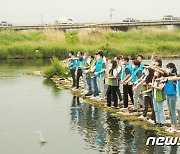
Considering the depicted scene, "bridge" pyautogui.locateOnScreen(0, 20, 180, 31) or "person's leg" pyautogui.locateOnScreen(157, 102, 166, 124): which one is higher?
"bridge" pyautogui.locateOnScreen(0, 20, 180, 31)

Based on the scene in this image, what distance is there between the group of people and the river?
0.67 metres

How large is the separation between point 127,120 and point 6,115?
3857mm

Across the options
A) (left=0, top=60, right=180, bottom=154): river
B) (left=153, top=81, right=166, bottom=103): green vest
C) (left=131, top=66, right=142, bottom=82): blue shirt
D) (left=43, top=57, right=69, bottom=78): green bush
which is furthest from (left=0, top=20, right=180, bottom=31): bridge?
(left=153, top=81, right=166, bottom=103): green vest

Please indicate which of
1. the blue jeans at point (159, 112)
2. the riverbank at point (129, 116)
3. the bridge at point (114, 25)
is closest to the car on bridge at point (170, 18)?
the bridge at point (114, 25)

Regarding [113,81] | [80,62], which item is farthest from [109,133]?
[80,62]

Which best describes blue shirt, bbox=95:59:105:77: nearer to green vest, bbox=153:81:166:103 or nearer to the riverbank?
the riverbank

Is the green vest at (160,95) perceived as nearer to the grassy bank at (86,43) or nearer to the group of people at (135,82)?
the group of people at (135,82)

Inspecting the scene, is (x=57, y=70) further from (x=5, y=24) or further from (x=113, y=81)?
(x=5, y=24)

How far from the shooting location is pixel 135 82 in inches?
487

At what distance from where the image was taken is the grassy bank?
40.7 metres

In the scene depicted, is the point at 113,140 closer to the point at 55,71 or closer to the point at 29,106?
the point at 29,106

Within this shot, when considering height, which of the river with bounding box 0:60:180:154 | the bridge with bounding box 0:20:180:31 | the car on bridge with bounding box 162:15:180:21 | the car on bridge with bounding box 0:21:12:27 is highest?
the car on bridge with bounding box 162:15:180:21

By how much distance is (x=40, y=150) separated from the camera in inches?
365

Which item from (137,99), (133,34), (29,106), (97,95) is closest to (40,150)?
(137,99)
